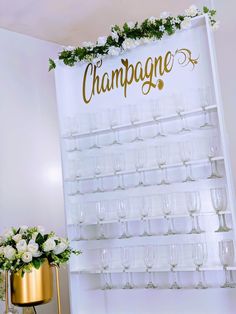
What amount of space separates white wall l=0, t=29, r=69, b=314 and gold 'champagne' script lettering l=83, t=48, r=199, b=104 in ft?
2.48

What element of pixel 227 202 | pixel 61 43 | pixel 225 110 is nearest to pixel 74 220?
pixel 227 202

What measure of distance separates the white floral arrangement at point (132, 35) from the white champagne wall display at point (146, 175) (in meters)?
0.07

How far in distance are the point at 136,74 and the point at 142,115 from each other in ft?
1.07

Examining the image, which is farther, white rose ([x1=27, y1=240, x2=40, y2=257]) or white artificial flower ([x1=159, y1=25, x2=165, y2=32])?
white artificial flower ([x1=159, y1=25, x2=165, y2=32])

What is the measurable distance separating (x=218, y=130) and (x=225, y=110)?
0.94m

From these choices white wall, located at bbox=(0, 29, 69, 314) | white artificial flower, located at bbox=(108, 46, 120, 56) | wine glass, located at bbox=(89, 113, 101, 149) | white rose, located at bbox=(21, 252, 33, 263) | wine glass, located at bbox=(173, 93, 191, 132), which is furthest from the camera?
white wall, located at bbox=(0, 29, 69, 314)

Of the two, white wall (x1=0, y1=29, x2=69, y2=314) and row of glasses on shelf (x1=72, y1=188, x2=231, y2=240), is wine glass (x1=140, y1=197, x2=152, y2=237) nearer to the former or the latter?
row of glasses on shelf (x1=72, y1=188, x2=231, y2=240)

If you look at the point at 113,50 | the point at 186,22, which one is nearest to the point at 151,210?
the point at 113,50

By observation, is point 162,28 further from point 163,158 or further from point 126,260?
Result: point 126,260

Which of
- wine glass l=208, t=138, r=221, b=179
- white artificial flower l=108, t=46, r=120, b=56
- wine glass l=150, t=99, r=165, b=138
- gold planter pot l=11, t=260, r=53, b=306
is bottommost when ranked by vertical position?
gold planter pot l=11, t=260, r=53, b=306

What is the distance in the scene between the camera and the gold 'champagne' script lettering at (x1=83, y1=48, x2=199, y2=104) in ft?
9.71

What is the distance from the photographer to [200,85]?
288cm

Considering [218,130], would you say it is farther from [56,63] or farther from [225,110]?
[56,63]

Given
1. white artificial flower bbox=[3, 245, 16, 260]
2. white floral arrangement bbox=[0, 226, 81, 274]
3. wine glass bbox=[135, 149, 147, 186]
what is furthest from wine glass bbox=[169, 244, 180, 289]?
white artificial flower bbox=[3, 245, 16, 260]
